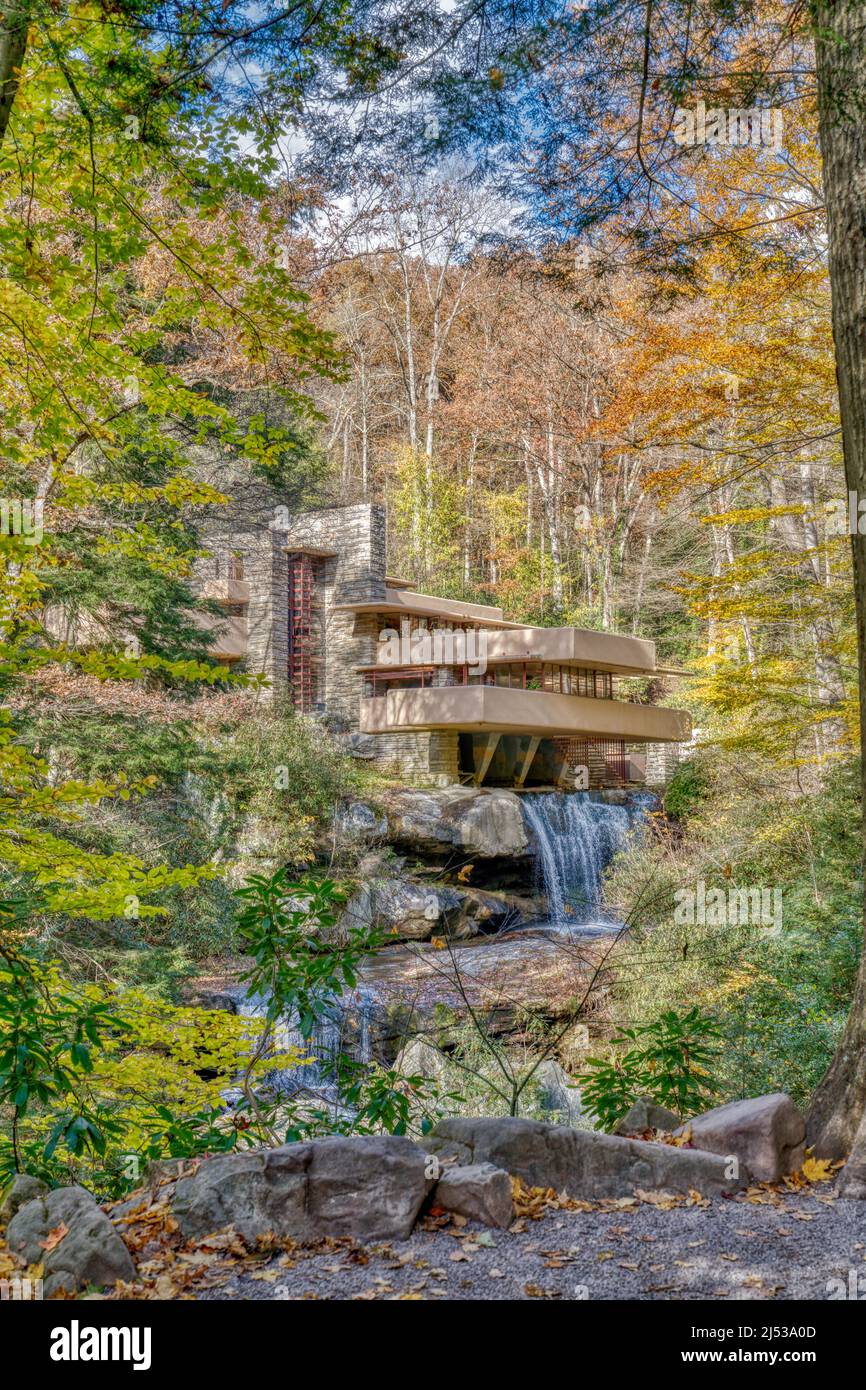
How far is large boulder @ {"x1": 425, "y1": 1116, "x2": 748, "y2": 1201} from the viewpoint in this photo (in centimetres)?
312

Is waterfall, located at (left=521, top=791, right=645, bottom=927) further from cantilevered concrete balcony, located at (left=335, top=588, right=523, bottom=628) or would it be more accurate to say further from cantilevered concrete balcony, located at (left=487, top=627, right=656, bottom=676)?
cantilevered concrete balcony, located at (left=335, top=588, right=523, bottom=628)

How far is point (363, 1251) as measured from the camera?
261 centimetres

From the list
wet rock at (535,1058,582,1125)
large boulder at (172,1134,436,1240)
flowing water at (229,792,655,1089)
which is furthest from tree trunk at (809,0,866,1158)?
wet rock at (535,1058,582,1125)

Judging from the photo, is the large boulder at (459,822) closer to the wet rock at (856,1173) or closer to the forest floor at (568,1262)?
the wet rock at (856,1173)

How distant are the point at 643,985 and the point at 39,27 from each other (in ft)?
24.7

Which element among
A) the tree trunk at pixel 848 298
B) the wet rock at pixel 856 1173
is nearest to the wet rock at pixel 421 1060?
the tree trunk at pixel 848 298

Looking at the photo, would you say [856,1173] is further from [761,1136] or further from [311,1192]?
[311,1192]

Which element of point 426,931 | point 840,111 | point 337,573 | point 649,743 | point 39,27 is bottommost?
point 426,931

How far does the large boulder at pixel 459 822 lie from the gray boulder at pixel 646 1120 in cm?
924

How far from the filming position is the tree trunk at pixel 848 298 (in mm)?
3375

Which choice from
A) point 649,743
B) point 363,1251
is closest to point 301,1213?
point 363,1251

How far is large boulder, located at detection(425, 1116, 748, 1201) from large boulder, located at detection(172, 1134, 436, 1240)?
0.39 metres

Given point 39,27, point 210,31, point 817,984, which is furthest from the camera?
point 817,984

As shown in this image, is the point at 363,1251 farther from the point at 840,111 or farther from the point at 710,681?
the point at 710,681
